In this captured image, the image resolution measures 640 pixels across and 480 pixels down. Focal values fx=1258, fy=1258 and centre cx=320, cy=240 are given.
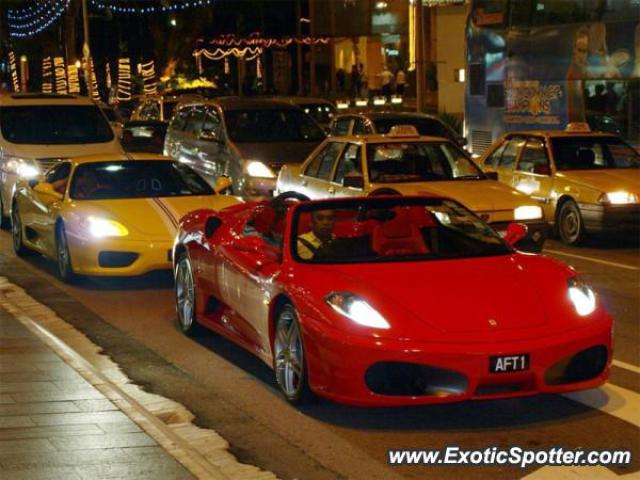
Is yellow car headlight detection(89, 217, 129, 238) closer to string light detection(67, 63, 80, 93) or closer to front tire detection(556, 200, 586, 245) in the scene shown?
front tire detection(556, 200, 586, 245)

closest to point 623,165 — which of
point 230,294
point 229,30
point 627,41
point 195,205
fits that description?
point 627,41

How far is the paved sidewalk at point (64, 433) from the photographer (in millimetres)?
6168

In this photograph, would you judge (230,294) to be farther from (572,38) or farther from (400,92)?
(400,92)

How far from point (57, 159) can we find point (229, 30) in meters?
48.4

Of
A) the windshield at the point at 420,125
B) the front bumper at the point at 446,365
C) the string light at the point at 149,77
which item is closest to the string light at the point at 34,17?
the string light at the point at 149,77

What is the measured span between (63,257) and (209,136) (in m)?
7.67

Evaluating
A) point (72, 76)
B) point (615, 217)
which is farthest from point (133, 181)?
point (72, 76)

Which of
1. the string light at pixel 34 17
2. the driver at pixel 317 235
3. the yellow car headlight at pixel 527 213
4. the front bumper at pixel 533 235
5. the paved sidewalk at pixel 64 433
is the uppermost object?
the string light at pixel 34 17

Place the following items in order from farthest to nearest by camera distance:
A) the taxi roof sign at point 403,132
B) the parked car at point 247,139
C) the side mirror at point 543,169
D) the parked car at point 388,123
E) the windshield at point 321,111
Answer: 1. the windshield at point 321,111
2. the parked car at point 388,123
3. the parked car at point 247,139
4. the side mirror at point 543,169
5. the taxi roof sign at point 403,132

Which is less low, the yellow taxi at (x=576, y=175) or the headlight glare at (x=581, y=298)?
the headlight glare at (x=581, y=298)

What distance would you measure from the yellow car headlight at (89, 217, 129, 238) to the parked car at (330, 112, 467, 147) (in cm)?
764

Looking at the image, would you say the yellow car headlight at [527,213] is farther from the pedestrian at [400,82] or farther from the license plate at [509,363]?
the pedestrian at [400,82]

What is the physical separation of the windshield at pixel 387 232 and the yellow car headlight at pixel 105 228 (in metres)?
4.09

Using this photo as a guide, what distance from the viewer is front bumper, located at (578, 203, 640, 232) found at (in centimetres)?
1545
